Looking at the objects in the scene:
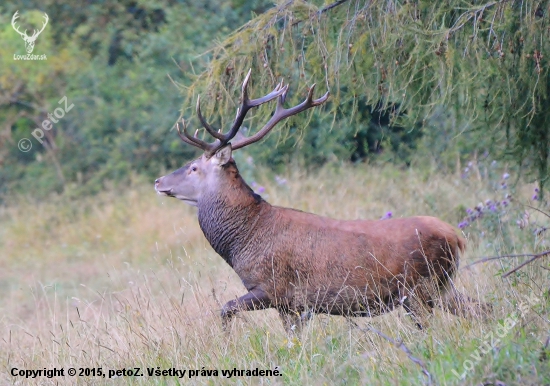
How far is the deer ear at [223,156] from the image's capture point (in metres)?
6.50

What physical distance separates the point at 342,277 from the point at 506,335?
1.54m

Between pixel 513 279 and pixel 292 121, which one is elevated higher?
pixel 292 121

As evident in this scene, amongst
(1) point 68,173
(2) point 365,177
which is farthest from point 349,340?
(1) point 68,173

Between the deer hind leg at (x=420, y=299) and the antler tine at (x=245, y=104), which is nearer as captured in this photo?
the deer hind leg at (x=420, y=299)

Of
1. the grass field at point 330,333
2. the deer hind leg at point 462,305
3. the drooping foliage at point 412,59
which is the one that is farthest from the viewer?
the drooping foliage at point 412,59

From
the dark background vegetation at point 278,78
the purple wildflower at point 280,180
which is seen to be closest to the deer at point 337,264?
the dark background vegetation at point 278,78

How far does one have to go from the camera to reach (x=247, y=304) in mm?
5945

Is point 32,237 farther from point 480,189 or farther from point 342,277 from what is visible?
point 342,277

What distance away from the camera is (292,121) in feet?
23.3

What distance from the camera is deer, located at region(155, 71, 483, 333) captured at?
6.00m

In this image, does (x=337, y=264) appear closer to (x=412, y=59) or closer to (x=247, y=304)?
(x=247, y=304)

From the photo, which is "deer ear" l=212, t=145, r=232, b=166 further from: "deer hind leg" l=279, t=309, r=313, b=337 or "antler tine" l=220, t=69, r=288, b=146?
"deer hind leg" l=279, t=309, r=313, b=337

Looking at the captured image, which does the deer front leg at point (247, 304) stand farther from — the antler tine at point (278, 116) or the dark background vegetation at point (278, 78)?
the dark background vegetation at point (278, 78)

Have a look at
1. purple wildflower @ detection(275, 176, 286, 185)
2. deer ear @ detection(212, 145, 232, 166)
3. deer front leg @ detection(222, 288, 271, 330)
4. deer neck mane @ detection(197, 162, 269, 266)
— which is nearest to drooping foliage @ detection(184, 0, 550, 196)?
deer ear @ detection(212, 145, 232, 166)
